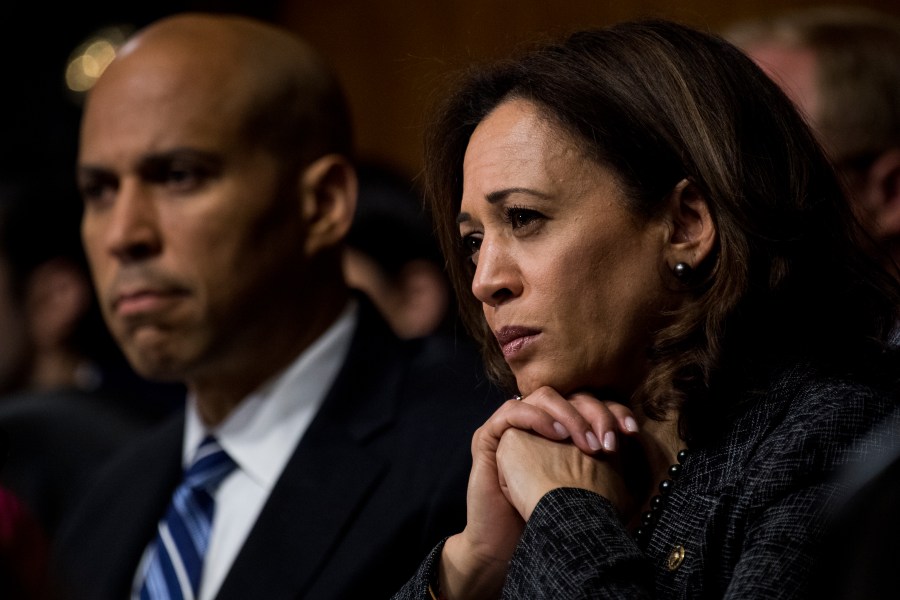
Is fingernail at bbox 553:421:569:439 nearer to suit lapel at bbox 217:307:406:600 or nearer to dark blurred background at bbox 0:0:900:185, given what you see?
suit lapel at bbox 217:307:406:600

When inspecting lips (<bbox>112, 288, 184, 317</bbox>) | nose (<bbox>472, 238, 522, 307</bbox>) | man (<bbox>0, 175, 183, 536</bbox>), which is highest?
man (<bbox>0, 175, 183, 536</bbox>)

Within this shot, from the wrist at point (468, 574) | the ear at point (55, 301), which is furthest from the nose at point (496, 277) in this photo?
the ear at point (55, 301)

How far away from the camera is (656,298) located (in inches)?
80.4

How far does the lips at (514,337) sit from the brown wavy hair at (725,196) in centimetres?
18

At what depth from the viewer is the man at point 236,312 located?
2795mm

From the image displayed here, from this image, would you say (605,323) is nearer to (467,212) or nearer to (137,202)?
(467,212)

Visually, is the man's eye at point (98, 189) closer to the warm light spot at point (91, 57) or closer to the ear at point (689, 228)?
the ear at point (689, 228)

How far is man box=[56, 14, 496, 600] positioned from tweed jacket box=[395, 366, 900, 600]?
31.3 inches

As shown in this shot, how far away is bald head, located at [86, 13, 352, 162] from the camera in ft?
9.93

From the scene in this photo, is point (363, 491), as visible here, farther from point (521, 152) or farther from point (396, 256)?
point (396, 256)

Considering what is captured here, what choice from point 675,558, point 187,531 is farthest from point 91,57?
point 675,558

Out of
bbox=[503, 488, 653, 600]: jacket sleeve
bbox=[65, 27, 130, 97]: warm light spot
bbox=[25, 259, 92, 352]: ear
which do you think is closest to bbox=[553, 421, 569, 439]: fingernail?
bbox=[503, 488, 653, 600]: jacket sleeve

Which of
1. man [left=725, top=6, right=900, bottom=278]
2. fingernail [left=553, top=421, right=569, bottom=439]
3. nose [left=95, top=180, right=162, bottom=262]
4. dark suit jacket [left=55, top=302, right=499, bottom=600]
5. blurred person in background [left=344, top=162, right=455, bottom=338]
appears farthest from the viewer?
blurred person in background [left=344, top=162, right=455, bottom=338]

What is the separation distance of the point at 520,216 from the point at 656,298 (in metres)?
0.23
